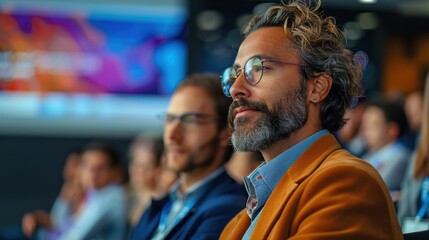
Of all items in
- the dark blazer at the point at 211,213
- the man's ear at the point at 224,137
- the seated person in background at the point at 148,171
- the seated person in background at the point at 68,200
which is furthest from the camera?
the seated person in background at the point at 68,200

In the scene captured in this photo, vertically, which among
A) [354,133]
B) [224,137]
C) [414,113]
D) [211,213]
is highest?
[224,137]

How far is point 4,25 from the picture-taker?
8609 millimetres

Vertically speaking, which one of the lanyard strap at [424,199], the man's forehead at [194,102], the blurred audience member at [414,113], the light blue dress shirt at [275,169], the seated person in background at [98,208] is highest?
Answer: the light blue dress shirt at [275,169]

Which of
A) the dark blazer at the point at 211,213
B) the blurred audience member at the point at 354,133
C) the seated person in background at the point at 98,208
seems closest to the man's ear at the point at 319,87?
the dark blazer at the point at 211,213

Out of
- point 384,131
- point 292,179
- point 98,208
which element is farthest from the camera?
point 98,208

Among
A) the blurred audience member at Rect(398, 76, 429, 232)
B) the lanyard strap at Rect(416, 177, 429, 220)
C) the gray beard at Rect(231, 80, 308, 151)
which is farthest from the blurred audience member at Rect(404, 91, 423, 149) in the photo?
the gray beard at Rect(231, 80, 308, 151)

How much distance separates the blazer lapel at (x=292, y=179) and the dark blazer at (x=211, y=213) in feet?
2.41

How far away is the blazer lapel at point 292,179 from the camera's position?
1.90 metres

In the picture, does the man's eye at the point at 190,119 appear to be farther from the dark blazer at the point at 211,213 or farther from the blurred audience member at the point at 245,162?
the blurred audience member at the point at 245,162

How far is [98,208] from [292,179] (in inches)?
130

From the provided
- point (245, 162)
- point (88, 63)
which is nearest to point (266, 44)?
point (245, 162)

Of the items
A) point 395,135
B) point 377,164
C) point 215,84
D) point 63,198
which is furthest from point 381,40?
point 63,198

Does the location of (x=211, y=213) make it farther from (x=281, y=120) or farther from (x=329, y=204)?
(x=329, y=204)

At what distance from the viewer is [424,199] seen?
3062mm
